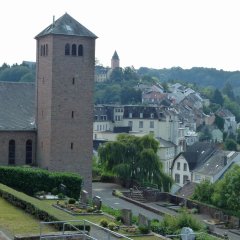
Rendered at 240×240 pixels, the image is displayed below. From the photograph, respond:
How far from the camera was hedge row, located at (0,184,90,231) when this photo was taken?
29.5 metres

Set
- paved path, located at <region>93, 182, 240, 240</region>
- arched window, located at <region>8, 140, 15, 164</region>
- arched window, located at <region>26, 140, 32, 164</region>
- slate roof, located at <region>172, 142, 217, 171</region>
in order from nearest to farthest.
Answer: paved path, located at <region>93, 182, 240, 240</region> < arched window, located at <region>8, 140, 15, 164</region> < arched window, located at <region>26, 140, 32, 164</region> < slate roof, located at <region>172, 142, 217, 171</region>

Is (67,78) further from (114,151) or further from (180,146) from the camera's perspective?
(180,146)

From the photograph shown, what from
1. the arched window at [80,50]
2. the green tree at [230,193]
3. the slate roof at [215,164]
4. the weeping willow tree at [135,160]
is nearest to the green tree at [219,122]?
the slate roof at [215,164]

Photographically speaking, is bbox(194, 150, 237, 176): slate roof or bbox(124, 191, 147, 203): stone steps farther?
bbox(194, 150, 237, 176): slate roof

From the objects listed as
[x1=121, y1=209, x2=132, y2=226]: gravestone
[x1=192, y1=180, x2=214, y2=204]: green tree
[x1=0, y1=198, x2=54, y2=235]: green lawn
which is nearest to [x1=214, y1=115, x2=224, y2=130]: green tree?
[x1=192, y1=180, x2=214, y2=204]: green tree

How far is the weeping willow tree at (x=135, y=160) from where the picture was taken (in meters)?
63.9

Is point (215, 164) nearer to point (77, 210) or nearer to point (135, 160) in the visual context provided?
point (135, 160)

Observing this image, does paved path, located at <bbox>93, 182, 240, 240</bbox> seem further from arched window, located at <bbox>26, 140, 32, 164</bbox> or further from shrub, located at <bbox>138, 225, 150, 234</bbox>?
shrub, located at <bbox>138, 225, 150, 234</bbox>

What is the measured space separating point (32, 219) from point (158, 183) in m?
33.1

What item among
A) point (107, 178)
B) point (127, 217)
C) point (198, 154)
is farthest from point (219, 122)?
point (127, 217)

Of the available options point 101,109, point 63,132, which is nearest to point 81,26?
point 63,132

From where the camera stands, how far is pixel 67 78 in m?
51.9

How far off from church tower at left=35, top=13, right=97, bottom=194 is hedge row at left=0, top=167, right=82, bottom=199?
4738 millimetres

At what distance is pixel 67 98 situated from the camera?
5194cm
